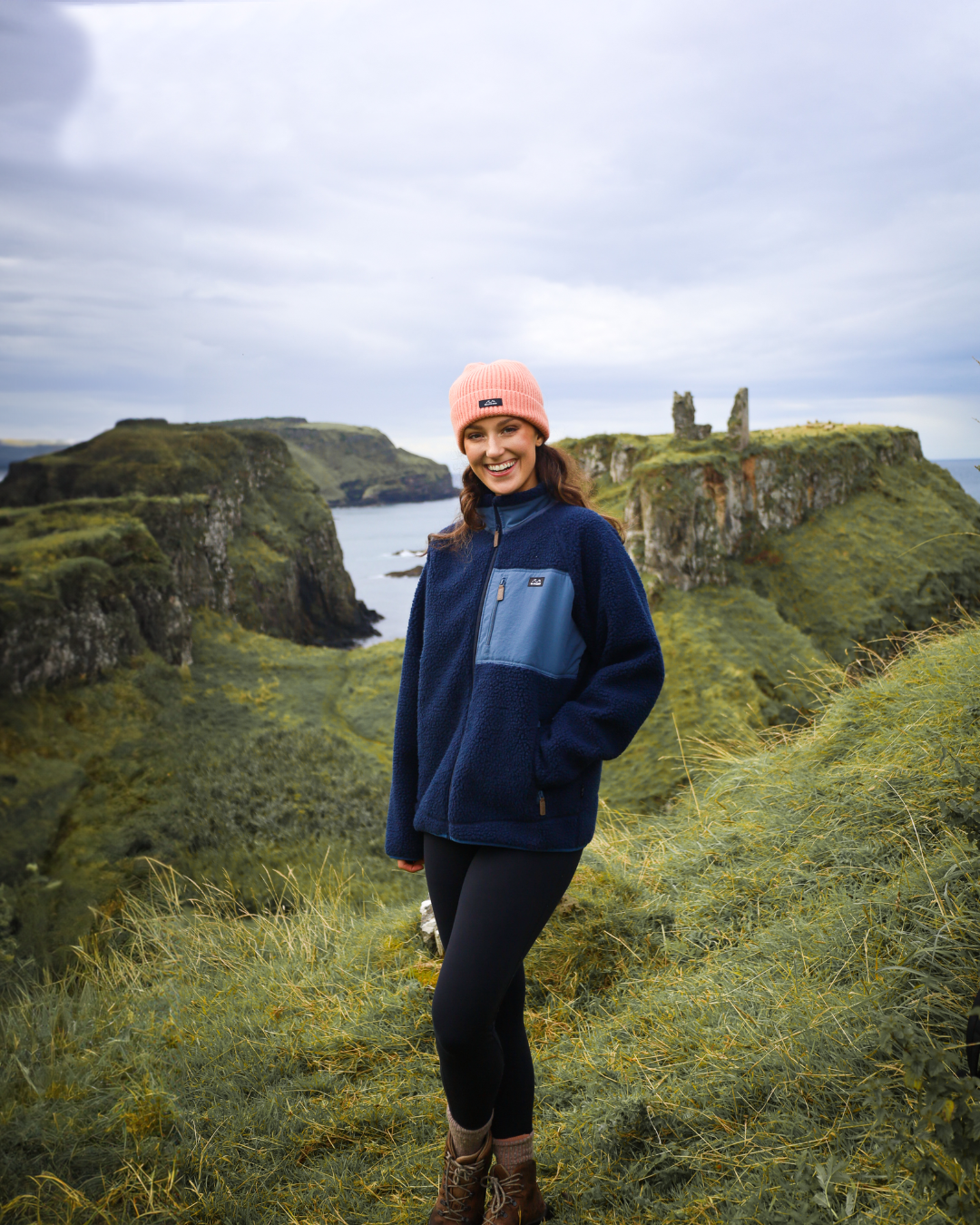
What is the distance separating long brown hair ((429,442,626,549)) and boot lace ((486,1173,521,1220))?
175 centimetres

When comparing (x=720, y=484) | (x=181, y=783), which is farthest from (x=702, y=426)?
(x=181, y=783)

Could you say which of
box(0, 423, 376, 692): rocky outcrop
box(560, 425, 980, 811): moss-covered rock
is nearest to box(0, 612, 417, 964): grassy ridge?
box(0, 423, 376, 692): rocky outcrop

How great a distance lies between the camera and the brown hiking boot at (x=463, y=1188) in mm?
1997

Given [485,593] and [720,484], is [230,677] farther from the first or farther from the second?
[485,593]

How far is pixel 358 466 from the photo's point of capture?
113 metres

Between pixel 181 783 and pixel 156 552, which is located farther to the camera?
pixel 156 552

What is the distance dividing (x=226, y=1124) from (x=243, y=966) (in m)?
1.35

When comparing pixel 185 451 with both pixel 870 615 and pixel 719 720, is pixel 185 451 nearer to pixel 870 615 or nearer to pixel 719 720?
pixel 719 720

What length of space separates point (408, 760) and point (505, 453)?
95 centimetres

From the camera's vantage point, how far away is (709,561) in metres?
42.1

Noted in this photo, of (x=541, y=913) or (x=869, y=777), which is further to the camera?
(x=869, y=777)

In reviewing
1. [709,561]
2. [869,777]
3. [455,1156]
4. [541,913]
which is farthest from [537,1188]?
[709,561]

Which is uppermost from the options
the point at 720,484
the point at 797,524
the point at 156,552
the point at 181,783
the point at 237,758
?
the point at 720,484

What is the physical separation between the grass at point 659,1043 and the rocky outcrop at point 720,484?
3180 centimetres
